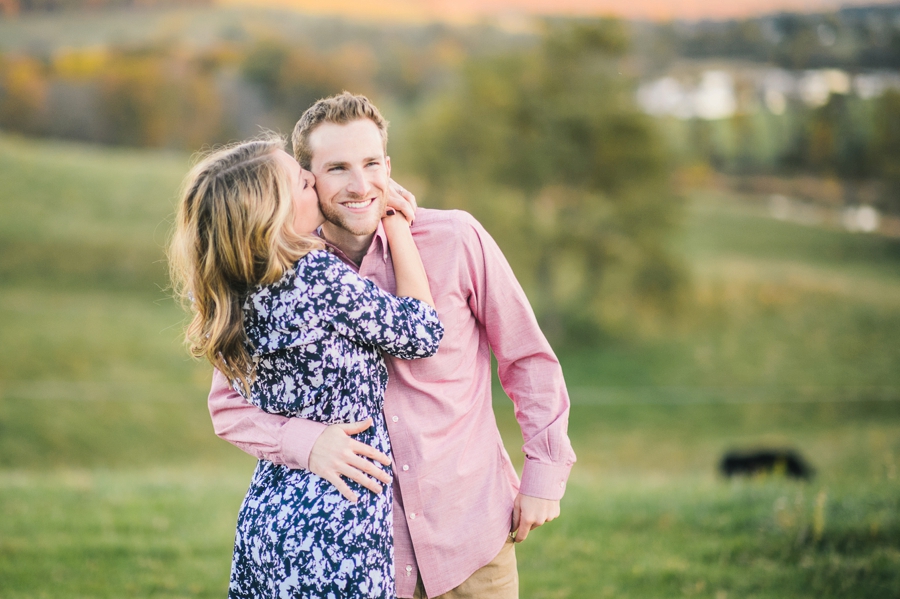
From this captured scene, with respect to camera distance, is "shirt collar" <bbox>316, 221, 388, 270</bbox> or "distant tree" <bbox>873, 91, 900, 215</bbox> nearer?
"shirt collar" <bbox>316, 221, 388, 270</bbox>

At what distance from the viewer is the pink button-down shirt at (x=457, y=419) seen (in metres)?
2.33

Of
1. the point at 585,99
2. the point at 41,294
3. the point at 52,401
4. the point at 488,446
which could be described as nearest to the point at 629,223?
the point at 585,99

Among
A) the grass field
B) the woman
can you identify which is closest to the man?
the woman

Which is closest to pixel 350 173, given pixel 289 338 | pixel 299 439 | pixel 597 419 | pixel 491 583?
pixel 289 338

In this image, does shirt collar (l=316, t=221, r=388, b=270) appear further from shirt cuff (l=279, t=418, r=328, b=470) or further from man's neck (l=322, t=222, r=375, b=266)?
shirt cuff (l=279, t=418, r=328, b=470)

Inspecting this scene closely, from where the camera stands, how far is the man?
233 cm

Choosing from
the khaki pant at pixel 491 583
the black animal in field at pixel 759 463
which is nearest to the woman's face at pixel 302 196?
the khaki pant at pixel 491 583

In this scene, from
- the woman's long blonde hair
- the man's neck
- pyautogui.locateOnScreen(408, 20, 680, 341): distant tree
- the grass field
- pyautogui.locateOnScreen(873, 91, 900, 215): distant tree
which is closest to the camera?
the woman's long blonde hair

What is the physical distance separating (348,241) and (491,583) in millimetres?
1195

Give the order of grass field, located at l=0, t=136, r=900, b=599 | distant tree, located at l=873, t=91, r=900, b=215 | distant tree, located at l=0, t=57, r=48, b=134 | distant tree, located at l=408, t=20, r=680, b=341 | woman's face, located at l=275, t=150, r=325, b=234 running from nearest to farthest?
1. woman's face, located at l=275, t=150, r=325, b=234
2. grass field, located at l=0, t=136, r=900, b=599
3. distant tree, located at l=408, t=20, r=680, b=341
4. distant tree, located at l=0, t=57, r=48, b=134
5. distant tree, located at l=873, t=91, r=900, b=215

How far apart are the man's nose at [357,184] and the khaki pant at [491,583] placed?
1.21 meters

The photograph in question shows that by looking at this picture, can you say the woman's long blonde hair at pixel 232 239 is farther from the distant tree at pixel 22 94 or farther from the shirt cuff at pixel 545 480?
the distant tree at pixel 22 94

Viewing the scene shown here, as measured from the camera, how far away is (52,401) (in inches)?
612

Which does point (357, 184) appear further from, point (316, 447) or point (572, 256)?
point (572, 256)
